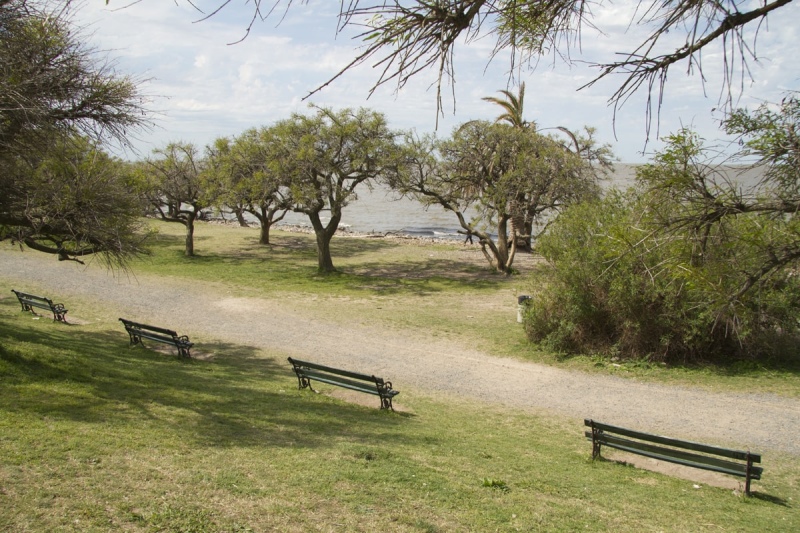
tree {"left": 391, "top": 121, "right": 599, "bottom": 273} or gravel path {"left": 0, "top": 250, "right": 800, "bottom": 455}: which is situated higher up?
tree {"left": 391, "top": 121, "right": 599, "bottom": 273}

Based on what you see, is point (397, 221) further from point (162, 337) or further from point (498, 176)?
point (162, 337)

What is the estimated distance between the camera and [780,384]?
11.9 meters

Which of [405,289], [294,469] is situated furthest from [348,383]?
[405,289]

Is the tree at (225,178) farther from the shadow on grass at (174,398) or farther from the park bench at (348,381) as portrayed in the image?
the park bench at (348,381)

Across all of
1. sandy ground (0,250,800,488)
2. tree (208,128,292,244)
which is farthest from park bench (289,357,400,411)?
tree (208,128,292,244)

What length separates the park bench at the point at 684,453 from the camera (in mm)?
7094

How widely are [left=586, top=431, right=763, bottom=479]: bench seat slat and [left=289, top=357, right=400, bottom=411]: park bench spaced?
11.1 feet

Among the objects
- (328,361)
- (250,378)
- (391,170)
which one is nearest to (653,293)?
(328,361)

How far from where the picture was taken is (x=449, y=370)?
1359cm

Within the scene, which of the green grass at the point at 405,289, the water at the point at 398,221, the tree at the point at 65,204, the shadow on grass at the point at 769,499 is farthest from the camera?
the water at the point at 398,221

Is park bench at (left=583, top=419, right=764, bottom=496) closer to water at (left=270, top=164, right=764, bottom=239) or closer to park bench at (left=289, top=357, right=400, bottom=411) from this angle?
park bench at (left=289, top=357, right=400, bottom=411)

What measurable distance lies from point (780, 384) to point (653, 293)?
292cm

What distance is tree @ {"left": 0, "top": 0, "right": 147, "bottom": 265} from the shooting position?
8688mm

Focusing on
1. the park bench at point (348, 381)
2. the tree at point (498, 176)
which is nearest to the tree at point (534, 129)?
the tree at point (498, 176)
